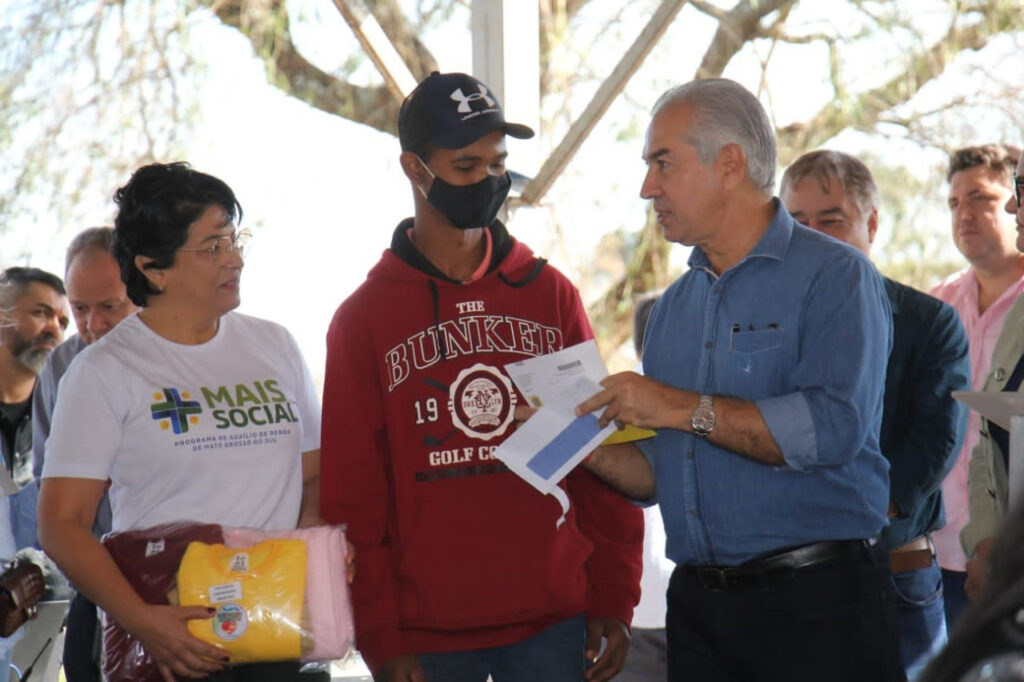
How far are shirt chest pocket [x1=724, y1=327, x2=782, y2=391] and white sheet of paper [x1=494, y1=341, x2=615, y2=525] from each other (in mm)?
255

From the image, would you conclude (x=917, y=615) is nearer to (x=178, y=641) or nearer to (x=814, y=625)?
(x=814, y=625)

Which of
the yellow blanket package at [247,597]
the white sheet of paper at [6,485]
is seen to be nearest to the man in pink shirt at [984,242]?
the yellow blanket package at [247,597]

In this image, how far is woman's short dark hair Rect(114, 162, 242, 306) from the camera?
251 cm

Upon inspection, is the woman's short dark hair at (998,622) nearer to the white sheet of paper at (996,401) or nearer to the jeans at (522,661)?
the white sheet of paper at (996,401)

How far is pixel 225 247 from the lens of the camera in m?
2.57

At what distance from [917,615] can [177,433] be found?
6.16ft

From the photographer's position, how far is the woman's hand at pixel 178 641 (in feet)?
7.21

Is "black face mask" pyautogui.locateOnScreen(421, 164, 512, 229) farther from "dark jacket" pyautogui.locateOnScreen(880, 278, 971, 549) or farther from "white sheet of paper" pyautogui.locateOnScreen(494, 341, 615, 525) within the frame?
"dark jacket" pyautogui.locateOnScreen(880, 278, 971, 549)

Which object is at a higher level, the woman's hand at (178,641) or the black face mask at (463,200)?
the black face mask at (463,200)

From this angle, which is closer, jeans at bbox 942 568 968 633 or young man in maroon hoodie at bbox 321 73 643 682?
young man in maroon hoodie at bbox 321 73 643 682

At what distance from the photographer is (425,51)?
247 inches

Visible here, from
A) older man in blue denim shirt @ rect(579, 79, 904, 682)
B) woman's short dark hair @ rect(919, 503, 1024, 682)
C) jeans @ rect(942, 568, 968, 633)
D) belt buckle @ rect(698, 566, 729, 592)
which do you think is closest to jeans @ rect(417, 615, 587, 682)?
older man in blue denim shirt @ rect(579, 79, 904, 682)

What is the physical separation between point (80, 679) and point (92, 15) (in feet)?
12.9

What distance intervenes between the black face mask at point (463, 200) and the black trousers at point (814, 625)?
996 mm
